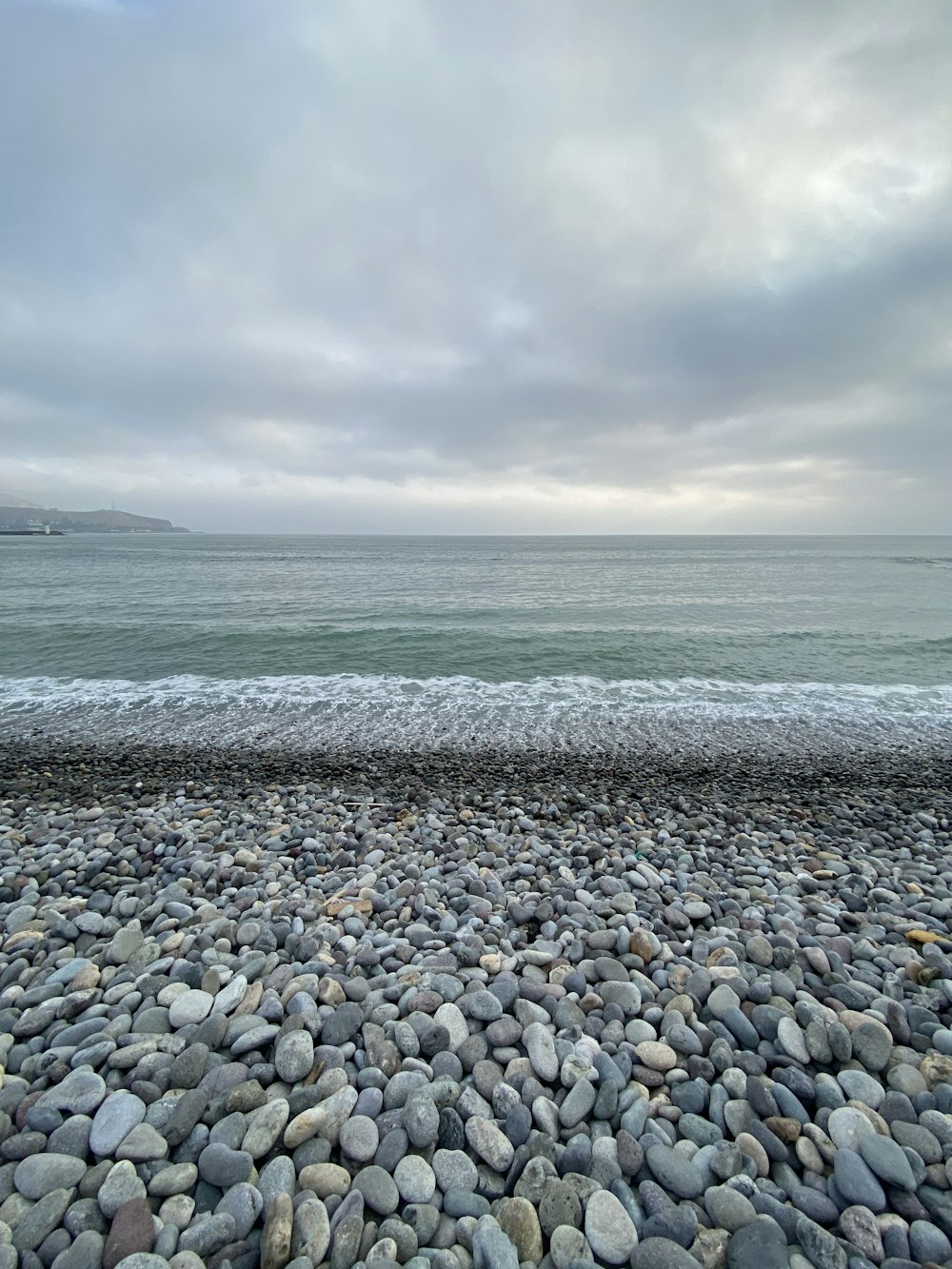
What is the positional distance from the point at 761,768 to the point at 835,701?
514 centimetres

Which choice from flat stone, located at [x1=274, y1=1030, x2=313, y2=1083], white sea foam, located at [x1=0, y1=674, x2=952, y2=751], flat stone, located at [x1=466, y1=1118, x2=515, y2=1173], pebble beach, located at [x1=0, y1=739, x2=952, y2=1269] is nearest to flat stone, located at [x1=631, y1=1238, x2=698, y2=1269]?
pebble beach, located at [x1=0, y1=739, x2=952, y2=1269]

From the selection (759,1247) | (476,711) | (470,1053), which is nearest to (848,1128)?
(759,1247)

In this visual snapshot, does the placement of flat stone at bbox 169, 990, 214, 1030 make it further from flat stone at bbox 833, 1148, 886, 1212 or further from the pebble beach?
flat stone at bbox 833, 1148, 886, 1212

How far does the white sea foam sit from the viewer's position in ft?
32.2

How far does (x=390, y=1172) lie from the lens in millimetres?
2277

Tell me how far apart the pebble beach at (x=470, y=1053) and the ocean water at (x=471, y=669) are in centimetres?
473

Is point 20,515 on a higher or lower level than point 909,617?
higher

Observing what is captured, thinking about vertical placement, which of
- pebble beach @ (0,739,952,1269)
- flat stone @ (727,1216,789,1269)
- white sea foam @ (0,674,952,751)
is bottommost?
white sea foam @ (0,674,952,751)

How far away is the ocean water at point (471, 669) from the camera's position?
1027 cm

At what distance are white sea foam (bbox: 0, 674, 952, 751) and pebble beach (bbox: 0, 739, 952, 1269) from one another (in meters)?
4.33

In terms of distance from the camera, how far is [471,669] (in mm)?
14375

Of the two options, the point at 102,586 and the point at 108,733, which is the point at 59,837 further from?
the point at 102,586

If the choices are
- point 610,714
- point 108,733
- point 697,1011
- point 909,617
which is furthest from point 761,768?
point 909,617

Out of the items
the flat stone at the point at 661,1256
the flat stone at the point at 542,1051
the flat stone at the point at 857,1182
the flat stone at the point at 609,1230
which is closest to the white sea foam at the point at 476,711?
the flat stone at the point at 542,1051
